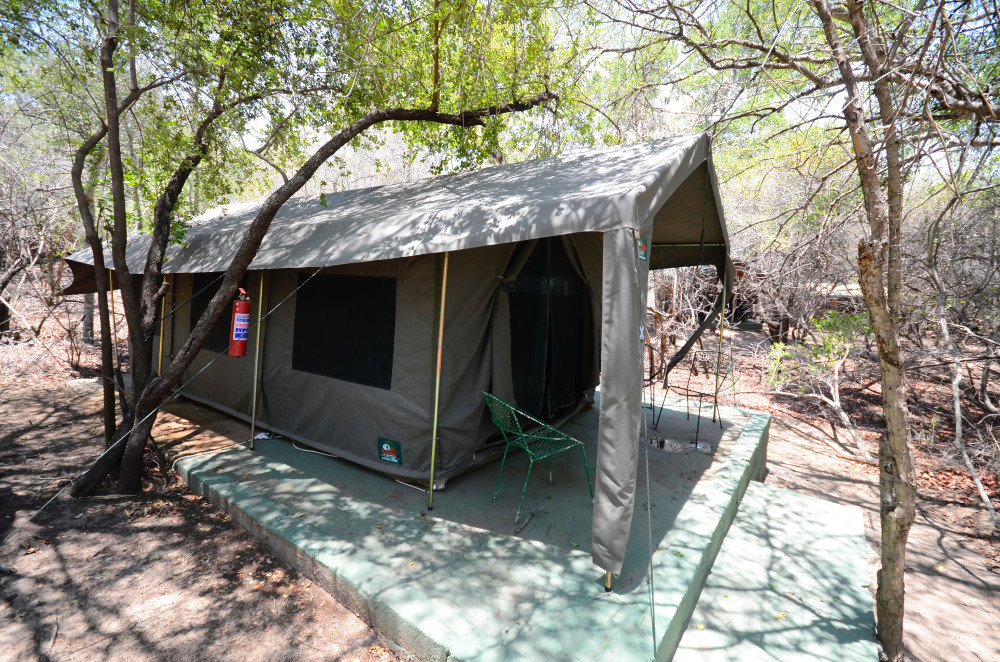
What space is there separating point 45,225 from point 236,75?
5.54 metres

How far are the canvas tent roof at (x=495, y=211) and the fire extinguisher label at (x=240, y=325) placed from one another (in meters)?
0.44

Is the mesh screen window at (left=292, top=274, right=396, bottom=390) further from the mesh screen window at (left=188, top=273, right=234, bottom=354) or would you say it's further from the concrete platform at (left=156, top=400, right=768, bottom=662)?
the mesh screen window at (left=188, top=273, right=234, bottom=354)

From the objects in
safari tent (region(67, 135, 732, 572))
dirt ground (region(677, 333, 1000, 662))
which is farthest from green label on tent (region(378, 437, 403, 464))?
dirt ground (region(677, 333, 1000, 662))

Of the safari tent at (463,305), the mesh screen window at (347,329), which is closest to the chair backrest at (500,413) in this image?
the safari tent at (463,305)

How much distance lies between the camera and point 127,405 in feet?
12.8

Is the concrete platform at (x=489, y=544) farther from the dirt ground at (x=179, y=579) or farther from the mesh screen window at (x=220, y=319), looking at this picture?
the mesh screen window at (x=220, y=319)

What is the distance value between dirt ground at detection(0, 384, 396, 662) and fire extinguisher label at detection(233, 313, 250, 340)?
1.29 metres

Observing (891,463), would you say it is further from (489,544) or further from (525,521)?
(489,544)

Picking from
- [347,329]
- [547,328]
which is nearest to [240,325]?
[347,329]

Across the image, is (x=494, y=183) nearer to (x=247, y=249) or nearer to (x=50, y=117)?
(x=247, y=249)

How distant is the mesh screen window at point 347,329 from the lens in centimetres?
387

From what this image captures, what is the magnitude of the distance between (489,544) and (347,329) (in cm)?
210

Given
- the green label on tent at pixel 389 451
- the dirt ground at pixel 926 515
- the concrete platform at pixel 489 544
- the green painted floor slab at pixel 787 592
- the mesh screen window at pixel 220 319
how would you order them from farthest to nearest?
the mesh screen window at pixel 220 319
the green label on tent at pixel 389 451
the dirt ground at pixel 926 515
the green painted floor slab at pixel 787 592
the concrete platform at pixel 489 544

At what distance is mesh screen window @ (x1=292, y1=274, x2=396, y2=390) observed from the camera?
12.7 feet
